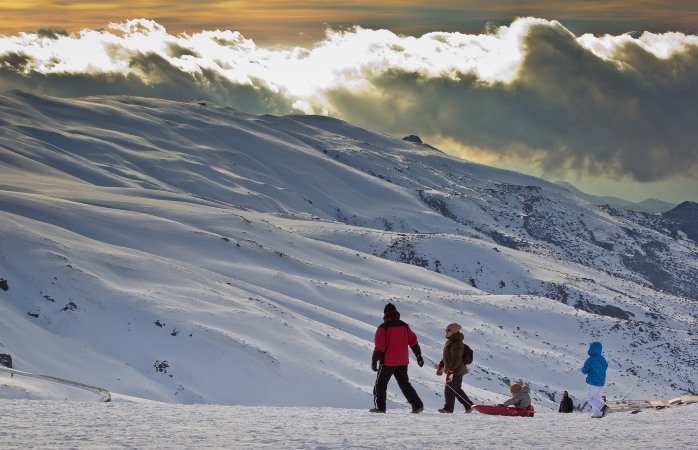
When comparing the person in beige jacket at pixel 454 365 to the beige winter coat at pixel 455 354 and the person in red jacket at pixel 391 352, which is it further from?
the person in red jacket at pixel 391 352

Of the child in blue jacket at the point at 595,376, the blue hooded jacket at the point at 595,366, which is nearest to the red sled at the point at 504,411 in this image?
the child in blue jacket at the point at 595,376

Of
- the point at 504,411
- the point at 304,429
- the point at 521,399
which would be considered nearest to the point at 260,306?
the point at 521,399

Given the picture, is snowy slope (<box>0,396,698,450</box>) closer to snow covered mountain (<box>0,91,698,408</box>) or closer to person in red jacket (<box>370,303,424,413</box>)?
person in red jacket (<box>370,303,424,413</box>)

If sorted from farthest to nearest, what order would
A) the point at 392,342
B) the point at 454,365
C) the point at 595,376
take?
the point at 595,376 → the point at 454,365 → the point at 392,342

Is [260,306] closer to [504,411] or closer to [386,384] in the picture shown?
[504,411]

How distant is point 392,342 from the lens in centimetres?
1744

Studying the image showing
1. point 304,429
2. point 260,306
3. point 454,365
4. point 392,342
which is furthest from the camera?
point 260,306

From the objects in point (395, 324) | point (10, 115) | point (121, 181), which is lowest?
point (395, 324)

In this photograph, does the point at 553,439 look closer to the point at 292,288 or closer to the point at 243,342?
the point at 243,342

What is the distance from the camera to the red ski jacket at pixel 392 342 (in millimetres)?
17391

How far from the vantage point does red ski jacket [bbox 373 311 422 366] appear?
685 inches

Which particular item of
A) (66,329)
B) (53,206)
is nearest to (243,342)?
(66,329)

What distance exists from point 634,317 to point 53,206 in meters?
78.3

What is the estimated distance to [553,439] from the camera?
13.6m
